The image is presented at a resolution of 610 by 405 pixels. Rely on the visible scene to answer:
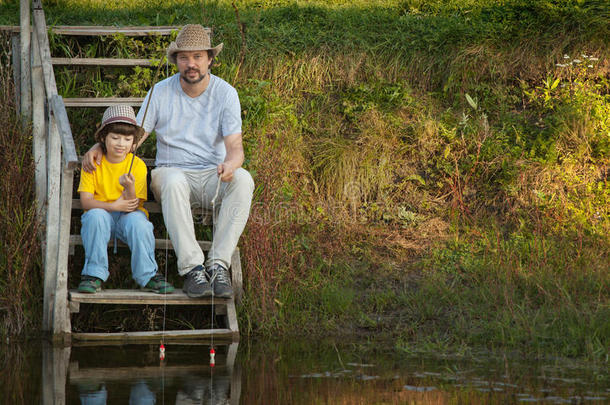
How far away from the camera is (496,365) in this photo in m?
5.82

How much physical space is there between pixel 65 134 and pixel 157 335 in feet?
5.55

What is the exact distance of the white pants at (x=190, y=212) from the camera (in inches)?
261

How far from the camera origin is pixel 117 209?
6.65m

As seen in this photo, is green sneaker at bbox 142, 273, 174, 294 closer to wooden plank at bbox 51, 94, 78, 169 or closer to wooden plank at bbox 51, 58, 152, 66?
wooden plank at bbox 51, 94, 78, 169

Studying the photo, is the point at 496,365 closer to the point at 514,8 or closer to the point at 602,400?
the point at 602,400

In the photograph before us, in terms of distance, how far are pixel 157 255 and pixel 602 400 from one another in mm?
3947

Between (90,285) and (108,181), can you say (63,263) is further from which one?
(108,181)

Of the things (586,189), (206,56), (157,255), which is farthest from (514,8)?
(157,255)

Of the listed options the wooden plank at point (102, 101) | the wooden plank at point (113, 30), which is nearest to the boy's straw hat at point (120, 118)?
the wooden plank at point (102, 101)

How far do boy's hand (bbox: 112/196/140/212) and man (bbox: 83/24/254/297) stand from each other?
0.22 m

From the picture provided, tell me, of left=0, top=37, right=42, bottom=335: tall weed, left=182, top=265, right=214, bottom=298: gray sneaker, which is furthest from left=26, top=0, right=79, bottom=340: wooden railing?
left=182, top=265, right=214, bottom=298: gray sneaker

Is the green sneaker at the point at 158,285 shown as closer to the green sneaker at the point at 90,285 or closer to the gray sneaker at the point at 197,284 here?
the gray sneaker at the point at 197,284

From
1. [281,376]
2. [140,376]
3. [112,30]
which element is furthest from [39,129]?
[281,376]

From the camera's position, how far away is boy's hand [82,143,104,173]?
6.66 meters
